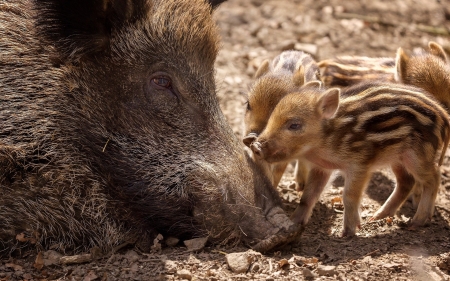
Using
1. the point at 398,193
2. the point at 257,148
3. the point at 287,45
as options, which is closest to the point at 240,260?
the point at 257,148

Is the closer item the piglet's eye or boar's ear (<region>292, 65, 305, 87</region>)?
the piglet's eye

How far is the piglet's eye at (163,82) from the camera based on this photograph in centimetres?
480

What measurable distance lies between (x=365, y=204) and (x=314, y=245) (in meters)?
1.14

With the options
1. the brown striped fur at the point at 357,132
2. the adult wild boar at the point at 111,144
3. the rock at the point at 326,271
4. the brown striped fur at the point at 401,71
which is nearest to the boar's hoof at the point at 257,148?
the brown striped fur at the point at 357,132

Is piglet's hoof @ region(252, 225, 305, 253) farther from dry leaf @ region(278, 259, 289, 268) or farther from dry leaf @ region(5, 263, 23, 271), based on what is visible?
dry leaf @ region(5, 263, 23, 271)

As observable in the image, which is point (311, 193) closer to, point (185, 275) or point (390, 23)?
point (185, 275)

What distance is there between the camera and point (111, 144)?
4688mm

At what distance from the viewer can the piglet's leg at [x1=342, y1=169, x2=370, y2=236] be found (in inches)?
191

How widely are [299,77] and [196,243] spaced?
1.46 metres

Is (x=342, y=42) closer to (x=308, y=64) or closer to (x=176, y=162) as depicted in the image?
(x=308, y=64)

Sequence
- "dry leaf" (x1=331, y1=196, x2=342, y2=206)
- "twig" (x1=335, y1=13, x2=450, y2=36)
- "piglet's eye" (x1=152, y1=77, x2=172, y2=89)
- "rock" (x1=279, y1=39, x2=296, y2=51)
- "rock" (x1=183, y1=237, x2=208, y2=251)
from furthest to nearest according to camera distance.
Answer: "twig" (x1=335, y1=13, x2=450, y2=36) < "rock" (x1=279, y1=39, x2=296, y2=51) < "dry leaf" (x1=331, y1=196, x2=342, y2=206) < "piglet's eye" (x1=152, y1=77, x2=172, y2=89) < "rock" (x1=183, y1=237, x2=208, y2=251)

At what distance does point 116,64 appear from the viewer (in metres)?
4.77

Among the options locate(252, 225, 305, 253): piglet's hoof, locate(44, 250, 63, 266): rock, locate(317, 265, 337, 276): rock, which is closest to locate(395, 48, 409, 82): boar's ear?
locate(252, 225, 305, 253): piglet's hoof

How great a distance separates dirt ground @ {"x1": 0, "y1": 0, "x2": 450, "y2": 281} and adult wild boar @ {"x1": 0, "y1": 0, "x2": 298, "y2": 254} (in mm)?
191
